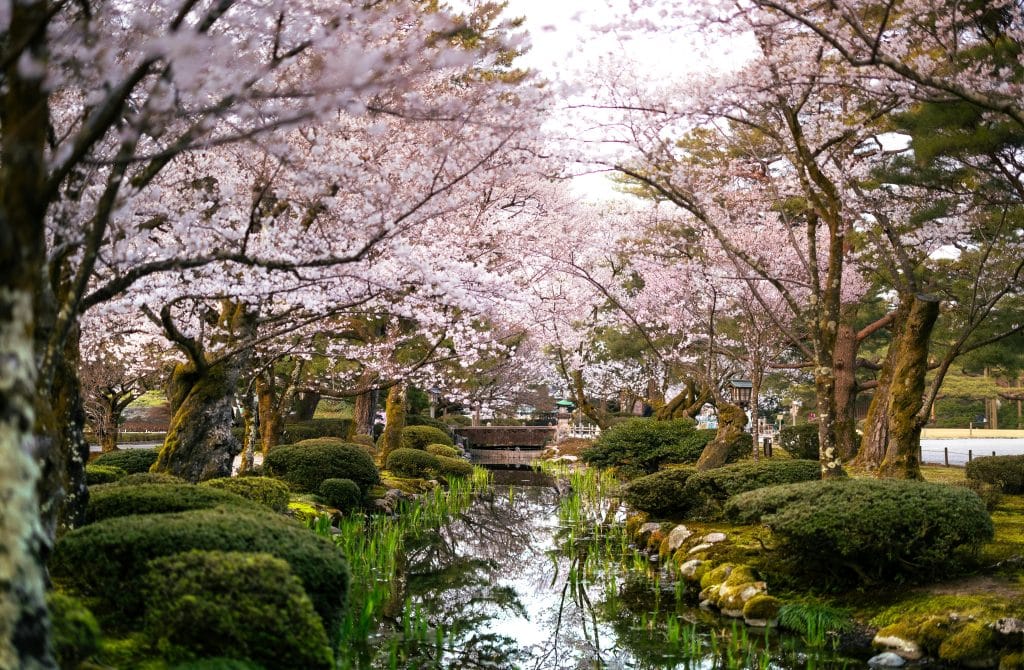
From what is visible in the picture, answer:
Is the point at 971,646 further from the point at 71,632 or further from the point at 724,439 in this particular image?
the point at 724,439

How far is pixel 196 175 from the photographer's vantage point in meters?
8.68

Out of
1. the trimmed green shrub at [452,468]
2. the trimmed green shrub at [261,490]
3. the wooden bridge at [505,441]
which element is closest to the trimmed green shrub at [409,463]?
the trimmed green shrub at [452,468]

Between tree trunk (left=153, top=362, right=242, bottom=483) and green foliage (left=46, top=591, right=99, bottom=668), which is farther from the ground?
tree trunk (left=153, top=362, right=242, bottom=483)

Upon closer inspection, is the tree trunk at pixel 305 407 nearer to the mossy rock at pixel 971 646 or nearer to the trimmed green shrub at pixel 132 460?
the trimmed green shrub at pixel 132 460

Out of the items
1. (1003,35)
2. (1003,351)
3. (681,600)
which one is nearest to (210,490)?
(681,600)

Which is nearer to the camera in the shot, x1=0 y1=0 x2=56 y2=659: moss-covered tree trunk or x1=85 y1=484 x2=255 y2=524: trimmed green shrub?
x1=0 y1=0 x2=56 y2=659: moss-covered tree trunk

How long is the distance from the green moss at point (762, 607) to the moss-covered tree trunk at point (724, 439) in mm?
7048

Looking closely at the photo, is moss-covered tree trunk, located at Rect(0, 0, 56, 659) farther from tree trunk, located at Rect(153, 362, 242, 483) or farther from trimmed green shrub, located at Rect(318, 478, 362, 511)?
trimmed green shrub, located at Rect(318, 478, 362, 511)

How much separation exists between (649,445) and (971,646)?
11934 millimetres

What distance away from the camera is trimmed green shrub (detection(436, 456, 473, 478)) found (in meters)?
18.2

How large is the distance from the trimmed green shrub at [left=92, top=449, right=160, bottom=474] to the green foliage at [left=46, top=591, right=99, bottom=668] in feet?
32.1

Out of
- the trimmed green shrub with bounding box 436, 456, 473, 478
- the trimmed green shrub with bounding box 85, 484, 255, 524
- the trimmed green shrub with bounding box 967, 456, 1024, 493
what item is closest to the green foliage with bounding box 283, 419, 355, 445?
the trimmed green shrub with bounding box 436, 456, 473, 478

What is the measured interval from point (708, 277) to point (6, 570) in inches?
558

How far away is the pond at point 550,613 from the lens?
599cm
